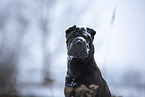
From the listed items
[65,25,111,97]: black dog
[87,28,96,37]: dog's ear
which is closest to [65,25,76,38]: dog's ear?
[65,25,111,97]: black dog

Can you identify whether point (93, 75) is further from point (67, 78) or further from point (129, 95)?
point (129, 95)

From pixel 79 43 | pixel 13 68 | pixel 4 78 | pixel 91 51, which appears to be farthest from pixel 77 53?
pixel 13 68

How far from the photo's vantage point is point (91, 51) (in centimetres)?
195

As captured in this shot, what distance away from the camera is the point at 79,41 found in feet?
5.52

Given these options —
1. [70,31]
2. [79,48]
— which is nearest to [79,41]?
[79,48]

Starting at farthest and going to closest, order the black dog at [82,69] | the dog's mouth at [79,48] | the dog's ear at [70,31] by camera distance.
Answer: the dog's ear at [70,31], the black dog at [82,69], the dog's mouth at [79,48]

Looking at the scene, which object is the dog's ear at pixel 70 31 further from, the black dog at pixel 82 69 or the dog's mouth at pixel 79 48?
the dog's mouth at pixel 79 48

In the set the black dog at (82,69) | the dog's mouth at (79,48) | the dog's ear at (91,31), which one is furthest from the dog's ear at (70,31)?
the dog's mouth at (79,48)

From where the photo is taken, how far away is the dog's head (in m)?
1.67

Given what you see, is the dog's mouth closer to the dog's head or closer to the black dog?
the dog's head

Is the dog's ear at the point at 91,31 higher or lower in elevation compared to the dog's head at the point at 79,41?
higher

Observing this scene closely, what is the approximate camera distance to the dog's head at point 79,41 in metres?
1.67

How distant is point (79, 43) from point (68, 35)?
0.46 metres

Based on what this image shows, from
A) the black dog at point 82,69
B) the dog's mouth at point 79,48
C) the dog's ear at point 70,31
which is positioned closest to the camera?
the dog's mouth at point 79,48
